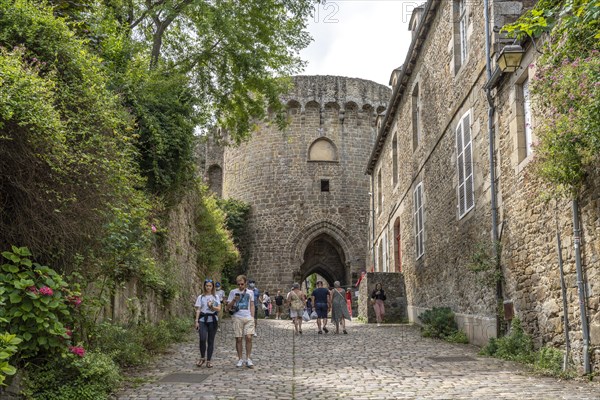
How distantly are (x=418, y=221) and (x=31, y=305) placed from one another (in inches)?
471

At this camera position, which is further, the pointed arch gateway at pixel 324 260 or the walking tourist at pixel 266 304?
the pointed arch gateway at pixel 324 260

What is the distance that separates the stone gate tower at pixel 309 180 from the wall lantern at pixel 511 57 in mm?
20515

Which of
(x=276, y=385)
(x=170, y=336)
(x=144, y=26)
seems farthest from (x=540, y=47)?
(x=144, y=26)

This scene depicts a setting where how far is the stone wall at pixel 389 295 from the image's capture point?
17.8 metres

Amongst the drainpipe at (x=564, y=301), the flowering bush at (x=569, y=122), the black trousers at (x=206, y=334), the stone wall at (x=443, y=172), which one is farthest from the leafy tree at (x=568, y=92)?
the black trousers at (x=206, y=334)

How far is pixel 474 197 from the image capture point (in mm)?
11297

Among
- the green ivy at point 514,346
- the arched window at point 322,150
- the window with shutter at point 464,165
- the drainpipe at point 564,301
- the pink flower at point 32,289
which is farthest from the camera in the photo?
the arched window at point 322,150

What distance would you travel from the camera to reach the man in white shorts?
8766 mm

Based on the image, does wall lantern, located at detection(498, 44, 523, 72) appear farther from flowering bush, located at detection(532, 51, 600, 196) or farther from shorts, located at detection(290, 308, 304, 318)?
shorts, located at detection(290, 308, 304, 318)

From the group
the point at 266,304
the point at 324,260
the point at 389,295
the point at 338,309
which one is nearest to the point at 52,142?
the point at 338,309

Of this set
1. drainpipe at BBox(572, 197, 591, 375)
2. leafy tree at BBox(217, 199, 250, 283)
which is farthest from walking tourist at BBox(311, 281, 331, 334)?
leafy tree at BBox(217, 199, 250, 283)

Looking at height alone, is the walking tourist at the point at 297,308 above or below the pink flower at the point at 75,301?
below

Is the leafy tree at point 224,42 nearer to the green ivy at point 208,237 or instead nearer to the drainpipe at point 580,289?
the green ivy at point 208,237

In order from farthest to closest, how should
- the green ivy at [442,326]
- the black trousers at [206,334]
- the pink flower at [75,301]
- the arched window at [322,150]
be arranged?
the arched window at [322,150] → the green ivy at [442,326] → the black trousers at [206,334] → the pink flower at [75,301]
